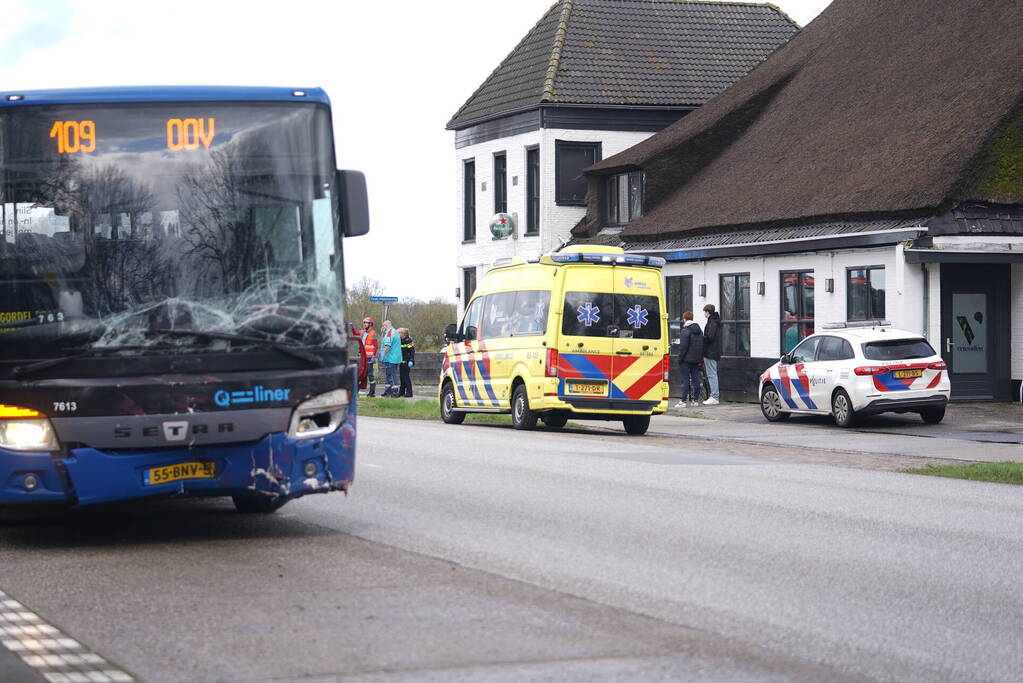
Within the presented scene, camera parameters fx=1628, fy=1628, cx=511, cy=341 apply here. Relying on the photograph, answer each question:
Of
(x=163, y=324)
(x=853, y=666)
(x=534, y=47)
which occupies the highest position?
(x=534, y=47)

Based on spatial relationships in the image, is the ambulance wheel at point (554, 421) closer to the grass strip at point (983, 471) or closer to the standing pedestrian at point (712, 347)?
the standing pedestrian at point (712, 347)

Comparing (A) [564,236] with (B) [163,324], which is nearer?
(B) [163,324]

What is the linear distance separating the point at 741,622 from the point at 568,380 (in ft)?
51.7

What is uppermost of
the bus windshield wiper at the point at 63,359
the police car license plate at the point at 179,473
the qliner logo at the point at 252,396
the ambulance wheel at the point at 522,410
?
the bus windshield wiper at the point at 63,359

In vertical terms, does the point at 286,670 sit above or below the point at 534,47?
below

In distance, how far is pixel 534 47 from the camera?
46.0m

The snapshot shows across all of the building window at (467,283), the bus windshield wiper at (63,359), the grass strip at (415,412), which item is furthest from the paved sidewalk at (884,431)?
the building window at (467,283)

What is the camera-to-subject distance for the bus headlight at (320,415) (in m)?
10.7

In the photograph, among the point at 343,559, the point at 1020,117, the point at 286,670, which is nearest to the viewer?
the point at 286,670

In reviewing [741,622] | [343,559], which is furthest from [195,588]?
[741,622]

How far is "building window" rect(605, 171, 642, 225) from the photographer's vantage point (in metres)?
40.7

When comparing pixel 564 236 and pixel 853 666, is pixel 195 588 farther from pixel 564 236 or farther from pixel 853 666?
pixel 564 236

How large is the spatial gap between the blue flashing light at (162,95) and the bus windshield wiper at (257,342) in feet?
5.13

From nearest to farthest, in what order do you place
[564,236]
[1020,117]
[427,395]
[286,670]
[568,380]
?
[286,670] → [568,380] → [1020,117] → [427,395] → [564,236]
